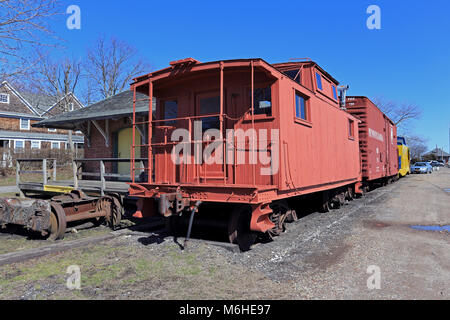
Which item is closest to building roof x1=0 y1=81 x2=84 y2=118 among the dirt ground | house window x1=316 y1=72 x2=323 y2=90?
house window x1=316 y1=72 x2=323 y2=90

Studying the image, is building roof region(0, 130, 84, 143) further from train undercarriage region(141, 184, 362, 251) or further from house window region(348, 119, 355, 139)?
house window region(348, 119, 355, 139)

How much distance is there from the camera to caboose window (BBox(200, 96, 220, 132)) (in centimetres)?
613

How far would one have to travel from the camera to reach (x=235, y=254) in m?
5.09

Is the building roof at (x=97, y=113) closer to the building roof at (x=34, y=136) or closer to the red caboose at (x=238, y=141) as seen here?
the red caboose at (x=238, y=141)

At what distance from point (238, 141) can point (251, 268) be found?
230 centimetres

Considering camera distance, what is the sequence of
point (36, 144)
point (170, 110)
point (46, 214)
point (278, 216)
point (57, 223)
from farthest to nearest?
1. point (36, 144)
2. point (170, 110)
3. point (57, 223)
4. point (278, 216)
5. point (46, 214)

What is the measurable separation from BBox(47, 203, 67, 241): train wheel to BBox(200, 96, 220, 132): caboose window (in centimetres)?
345

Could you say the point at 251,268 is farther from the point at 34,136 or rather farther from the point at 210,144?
the point at 34,136

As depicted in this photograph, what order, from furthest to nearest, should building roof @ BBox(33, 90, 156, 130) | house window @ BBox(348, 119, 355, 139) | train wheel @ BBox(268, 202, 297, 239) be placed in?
1. building roof @ BBox(33, 90, 156, 130)
2. house window @ BBox(348, 119, 355, 139)
3. train wheel @ BBox(268, 202, 297, 239)

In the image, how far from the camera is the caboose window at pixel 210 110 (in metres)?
6.13

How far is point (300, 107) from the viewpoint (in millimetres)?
6293

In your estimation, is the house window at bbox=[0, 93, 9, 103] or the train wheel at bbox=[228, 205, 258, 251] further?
the house window at bbox=[0, 93, 9, 103]

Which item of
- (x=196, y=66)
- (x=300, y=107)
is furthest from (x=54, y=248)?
(x=300, y=107)
